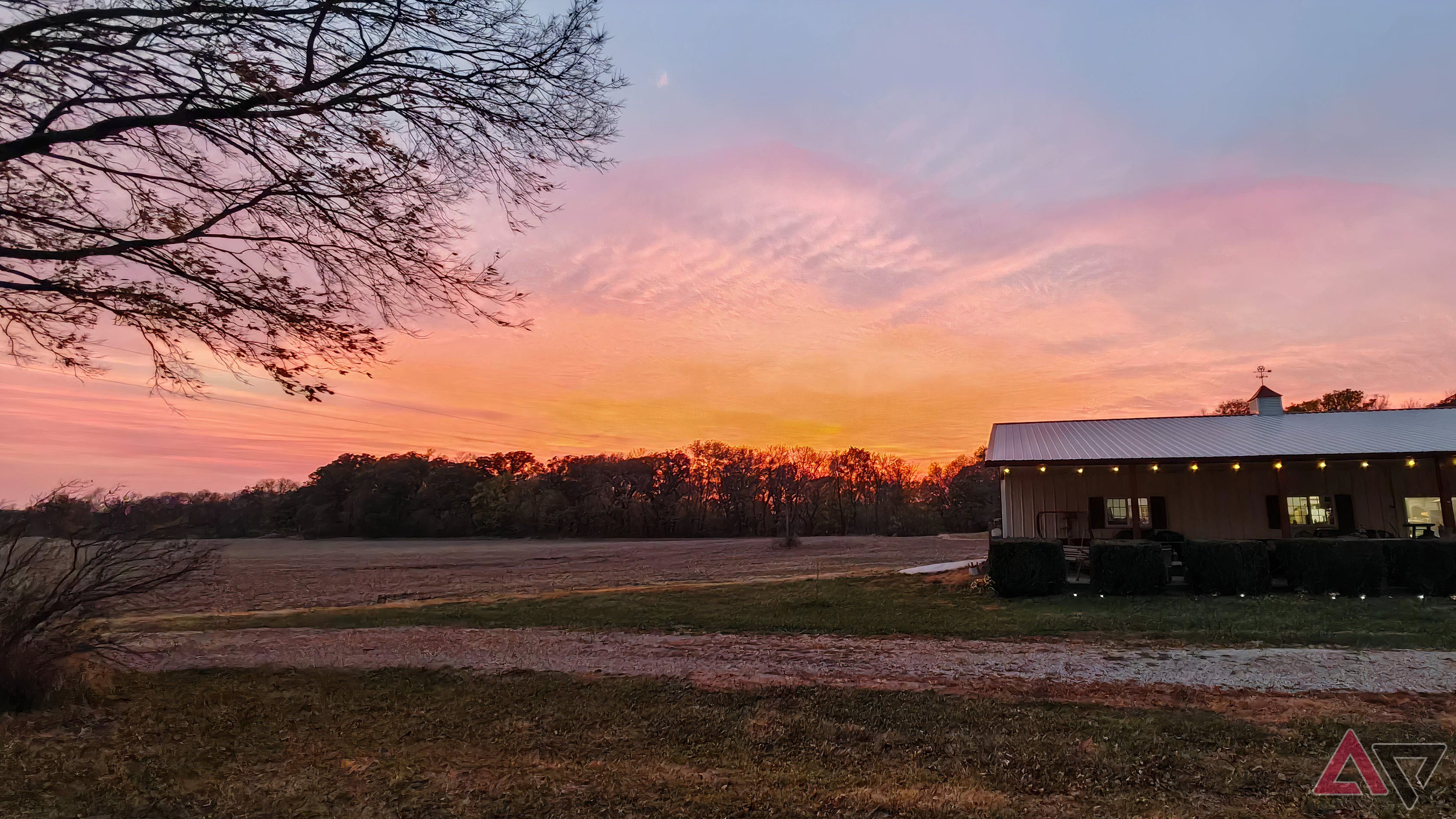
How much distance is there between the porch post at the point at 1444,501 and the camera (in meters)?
14.3

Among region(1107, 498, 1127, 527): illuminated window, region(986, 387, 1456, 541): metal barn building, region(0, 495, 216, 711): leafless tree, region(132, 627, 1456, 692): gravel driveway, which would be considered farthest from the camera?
region(1107, 498, 1127, 527): illuminated window

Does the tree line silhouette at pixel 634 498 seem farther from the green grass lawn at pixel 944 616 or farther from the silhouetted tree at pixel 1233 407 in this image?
the green grass lawn at pixel 944 616

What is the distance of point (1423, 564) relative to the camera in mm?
11852

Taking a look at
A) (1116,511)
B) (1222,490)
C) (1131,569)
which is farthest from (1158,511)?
(1131,569)

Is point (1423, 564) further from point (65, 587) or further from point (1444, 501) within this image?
point (65, 587)

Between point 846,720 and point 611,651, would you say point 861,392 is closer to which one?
point 611,651

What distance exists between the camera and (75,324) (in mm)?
3904

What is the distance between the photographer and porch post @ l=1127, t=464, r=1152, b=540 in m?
16.5

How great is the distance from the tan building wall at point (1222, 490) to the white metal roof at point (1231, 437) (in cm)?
46

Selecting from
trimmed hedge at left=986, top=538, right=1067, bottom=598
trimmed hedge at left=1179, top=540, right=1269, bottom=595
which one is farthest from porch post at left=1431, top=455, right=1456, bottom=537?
trimmed hedge at left=986, top=538, right=1067, bottom=598

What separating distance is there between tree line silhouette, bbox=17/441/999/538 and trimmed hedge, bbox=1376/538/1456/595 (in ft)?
163

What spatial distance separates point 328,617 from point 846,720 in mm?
12682

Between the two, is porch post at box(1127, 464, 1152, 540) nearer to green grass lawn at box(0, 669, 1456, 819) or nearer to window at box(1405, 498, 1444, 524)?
window at box(1405, 498, 1444, 524)

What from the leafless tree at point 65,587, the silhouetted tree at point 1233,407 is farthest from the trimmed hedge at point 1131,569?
the silhouetted tree at point 1233,407
